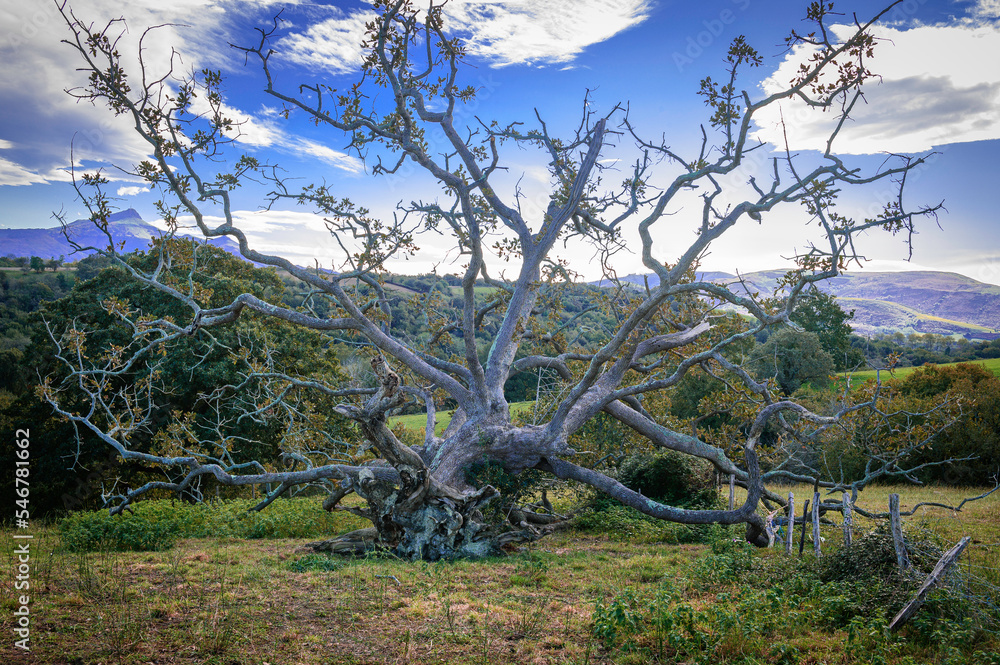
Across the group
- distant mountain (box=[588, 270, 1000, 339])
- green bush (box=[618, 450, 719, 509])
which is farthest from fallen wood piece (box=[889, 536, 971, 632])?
distant mountain (box=[588, 270, 1000, 339])

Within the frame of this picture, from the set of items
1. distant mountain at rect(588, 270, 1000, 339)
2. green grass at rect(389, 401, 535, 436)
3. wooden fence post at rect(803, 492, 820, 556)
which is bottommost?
green grass at rect(389, 401, 535, 436)

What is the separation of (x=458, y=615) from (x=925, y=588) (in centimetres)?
450

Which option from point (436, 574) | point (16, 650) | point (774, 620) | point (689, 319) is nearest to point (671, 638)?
point (774, 620)

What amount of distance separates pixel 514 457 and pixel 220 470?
566 cm

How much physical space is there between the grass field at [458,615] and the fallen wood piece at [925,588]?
11 centimetres

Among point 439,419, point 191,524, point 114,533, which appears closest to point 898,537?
point 114,533

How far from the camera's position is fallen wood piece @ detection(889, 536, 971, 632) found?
16.6 feet

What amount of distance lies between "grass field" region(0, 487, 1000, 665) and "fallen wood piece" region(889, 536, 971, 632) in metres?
0.11

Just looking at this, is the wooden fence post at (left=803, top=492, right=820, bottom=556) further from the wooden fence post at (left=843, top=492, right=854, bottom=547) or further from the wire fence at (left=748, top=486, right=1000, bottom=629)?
the wooden fence post at (left=843, top=492, right=854, bottom=547)

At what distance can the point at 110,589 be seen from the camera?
6.01 m

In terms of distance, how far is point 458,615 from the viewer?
585cm

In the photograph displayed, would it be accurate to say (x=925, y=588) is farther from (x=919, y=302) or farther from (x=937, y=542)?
(x=919, y=302)

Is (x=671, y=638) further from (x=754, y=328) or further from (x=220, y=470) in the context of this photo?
(x=220, y=470)

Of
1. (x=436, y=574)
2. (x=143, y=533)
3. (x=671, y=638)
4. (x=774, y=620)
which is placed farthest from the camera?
(x=143, y=533)
